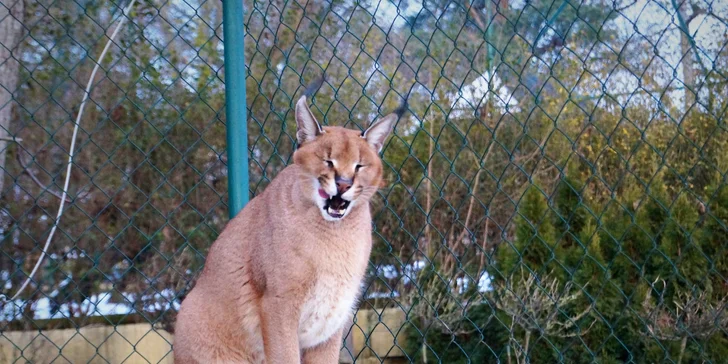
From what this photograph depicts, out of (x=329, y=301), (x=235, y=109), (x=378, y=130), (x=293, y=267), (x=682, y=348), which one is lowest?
(x=682, y=348)

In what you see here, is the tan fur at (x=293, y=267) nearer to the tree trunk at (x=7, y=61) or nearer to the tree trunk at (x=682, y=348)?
the tree trunk at (x=7, y=61)

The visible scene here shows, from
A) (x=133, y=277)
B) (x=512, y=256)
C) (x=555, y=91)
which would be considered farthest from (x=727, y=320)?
(x=133, y=277)

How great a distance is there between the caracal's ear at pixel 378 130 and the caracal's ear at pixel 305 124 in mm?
152

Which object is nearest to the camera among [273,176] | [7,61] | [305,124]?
[305,124]

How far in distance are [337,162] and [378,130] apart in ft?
0.71

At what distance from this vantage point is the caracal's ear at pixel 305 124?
2.74m

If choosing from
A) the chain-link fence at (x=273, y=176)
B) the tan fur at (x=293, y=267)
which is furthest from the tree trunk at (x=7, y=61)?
the tan fur at (x=293, y=267)

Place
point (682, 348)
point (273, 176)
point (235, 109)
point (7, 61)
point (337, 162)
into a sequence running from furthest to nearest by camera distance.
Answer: point (273, 176) < point (682, 348) < point (7, 61) < point (235, 109) < point (337, 162)

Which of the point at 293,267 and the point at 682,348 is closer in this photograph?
the point at 293,267

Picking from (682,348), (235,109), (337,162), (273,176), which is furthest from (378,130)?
(682,348)

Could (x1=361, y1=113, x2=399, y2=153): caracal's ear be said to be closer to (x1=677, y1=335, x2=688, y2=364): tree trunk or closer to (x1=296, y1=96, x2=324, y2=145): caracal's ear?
(x1=296, y1=96, x2=324, y2=145): caracal's ear

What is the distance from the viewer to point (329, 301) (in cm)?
273

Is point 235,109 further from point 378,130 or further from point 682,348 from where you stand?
point 682,348

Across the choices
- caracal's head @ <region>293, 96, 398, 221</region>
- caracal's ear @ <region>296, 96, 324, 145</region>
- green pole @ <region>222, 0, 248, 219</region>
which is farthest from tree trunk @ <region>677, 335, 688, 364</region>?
caracal's ear @ <region>296, 96, 324, 145</region>
